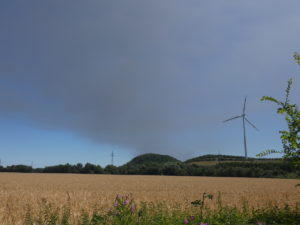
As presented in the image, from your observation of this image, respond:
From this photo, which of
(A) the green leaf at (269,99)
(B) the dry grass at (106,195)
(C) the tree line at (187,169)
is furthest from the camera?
(C) the tree line at (187,169)

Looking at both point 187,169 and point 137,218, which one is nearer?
point 137,218

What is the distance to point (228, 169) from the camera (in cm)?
7656

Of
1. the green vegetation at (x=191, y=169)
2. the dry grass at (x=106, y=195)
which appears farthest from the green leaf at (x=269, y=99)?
the green vegetation at (x=191, y=169)

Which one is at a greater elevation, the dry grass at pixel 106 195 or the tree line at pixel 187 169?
the tree line at pixel 187 169

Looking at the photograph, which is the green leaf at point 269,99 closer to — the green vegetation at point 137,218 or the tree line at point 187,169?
the green vegetation at point 137,218

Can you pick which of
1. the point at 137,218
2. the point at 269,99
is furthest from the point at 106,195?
the point at 269,99

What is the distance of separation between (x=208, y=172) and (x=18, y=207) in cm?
7083

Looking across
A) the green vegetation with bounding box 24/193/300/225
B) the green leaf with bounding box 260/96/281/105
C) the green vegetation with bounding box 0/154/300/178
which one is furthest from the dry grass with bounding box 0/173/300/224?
the green vegetation with bounding box 0/154/300/178

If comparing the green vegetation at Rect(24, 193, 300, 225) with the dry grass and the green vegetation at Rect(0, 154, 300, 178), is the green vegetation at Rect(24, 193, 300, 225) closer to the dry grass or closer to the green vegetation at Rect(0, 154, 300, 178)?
the dry grass

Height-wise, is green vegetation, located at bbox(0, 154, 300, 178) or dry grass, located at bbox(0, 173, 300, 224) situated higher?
green vegetation, located at bbox(0, 154, 300, 178)

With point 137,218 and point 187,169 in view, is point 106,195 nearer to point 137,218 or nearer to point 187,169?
point 137,218

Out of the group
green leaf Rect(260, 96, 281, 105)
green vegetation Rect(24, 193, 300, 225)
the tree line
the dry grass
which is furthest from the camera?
the tree line

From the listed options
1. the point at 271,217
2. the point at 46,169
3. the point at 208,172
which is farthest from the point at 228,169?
the point at 271,217

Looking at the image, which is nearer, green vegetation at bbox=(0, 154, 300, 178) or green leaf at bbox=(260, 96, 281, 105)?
green leaf at bbox=(260, 96, 281, 105)
